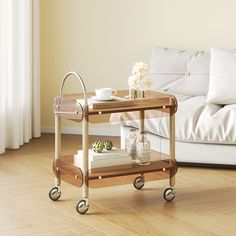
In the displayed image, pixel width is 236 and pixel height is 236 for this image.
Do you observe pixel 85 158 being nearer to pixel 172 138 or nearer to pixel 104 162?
pixel 104 162

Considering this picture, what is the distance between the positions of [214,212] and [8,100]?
2.23m

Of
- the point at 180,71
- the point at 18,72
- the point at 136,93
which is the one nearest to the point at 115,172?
the point at 136,93

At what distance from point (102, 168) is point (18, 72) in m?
1.90

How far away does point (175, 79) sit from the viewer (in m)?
5.48

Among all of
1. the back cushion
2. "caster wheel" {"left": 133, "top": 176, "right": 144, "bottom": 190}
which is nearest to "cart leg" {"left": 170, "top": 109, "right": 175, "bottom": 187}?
"caster wheel" {"left": 133, "top": 176, "right": 144, "bottom": 190}

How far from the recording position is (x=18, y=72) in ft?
18.2

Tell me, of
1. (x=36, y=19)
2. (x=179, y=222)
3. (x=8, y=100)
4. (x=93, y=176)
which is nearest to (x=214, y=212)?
(x=179, y=222)

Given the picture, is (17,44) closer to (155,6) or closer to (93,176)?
(155,6)

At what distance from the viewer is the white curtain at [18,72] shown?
5355 millimetres

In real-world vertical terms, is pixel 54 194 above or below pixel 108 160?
below

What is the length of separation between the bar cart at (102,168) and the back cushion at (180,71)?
1191 millimetres

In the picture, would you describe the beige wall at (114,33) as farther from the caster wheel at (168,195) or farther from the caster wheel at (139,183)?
the caster wheel at (168,195)

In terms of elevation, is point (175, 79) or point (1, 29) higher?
point (1, 29)

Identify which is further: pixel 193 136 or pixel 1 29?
pixel 1 29
